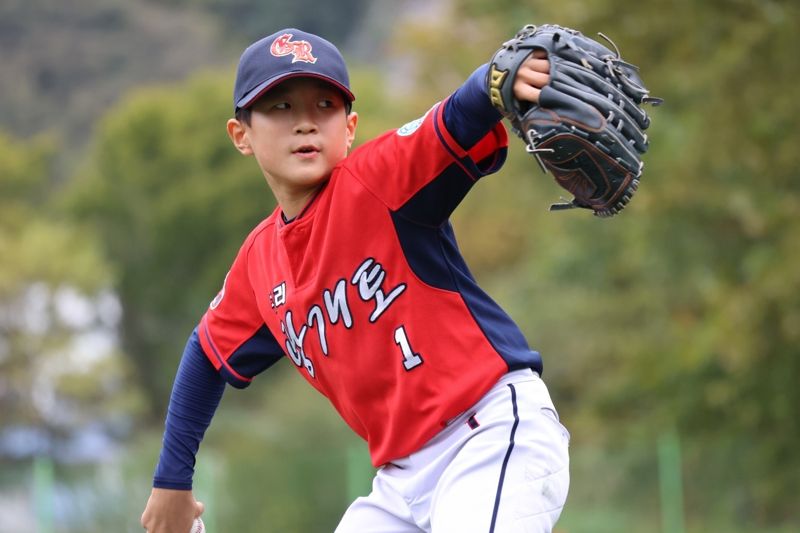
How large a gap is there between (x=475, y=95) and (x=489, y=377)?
2.80ft

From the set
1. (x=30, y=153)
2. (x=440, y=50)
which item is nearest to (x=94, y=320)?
(x=30, y=153)

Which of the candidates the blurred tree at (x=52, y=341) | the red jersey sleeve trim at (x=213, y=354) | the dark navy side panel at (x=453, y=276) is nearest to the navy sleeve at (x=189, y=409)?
the red jersey sleeve trim at (x=213, y=354)

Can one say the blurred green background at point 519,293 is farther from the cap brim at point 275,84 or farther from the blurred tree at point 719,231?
the cap brim at point 275,84

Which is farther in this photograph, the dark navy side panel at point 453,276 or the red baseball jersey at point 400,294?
the dark navy side panel at point 453,276

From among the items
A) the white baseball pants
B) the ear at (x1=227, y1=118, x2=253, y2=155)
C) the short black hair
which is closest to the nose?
the short black hair

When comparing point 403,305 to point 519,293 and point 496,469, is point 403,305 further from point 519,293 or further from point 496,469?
point 519,293

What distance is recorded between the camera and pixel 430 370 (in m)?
3.76

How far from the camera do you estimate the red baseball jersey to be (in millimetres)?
3611

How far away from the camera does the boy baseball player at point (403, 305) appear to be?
3594mm

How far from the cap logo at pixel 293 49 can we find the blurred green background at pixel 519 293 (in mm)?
9299

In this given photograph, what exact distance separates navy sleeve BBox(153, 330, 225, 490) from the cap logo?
122cm

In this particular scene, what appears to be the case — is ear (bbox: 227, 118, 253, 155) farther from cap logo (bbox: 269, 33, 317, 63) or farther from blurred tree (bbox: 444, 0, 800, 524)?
blurred tree (bbox: 444, 0, 800, 524)

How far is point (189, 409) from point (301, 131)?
1.26 meters

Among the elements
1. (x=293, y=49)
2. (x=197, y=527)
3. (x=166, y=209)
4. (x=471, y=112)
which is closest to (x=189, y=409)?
(x=197, y=527)
